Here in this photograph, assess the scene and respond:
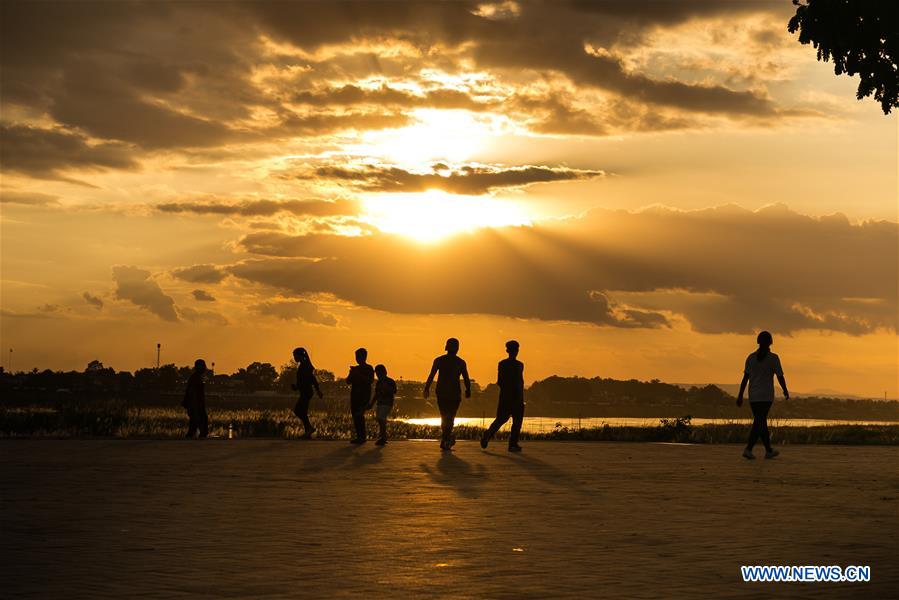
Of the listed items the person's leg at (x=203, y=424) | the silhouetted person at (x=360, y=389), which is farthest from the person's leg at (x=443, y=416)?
the person's leg at (x=203, y=424)

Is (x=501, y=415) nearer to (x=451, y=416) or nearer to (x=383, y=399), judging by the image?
(x=451, y=416)

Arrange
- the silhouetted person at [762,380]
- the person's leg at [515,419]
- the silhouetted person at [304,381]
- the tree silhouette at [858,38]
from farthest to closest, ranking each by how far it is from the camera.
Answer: the silhouetted person at [304,381] < the person's leg at [515,419] < the silhouetted person at [762,380] < the tree silhouette at [858,38]

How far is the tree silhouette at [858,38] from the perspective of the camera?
648 inches

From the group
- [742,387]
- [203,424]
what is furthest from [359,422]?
[742,387]

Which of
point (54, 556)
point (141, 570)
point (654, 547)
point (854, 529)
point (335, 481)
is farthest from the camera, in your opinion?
point (335, 481)

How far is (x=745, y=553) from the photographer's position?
10.7 metres

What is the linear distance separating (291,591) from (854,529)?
20.4ft

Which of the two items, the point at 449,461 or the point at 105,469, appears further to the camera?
the point at 449,461

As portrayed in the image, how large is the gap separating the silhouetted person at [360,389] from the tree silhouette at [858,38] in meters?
13.6

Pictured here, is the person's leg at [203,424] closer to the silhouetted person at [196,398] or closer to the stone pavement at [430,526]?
the silhouetted person at [196,398]

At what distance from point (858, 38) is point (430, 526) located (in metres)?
8.85

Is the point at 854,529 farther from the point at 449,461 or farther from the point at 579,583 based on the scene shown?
the point at 449,461

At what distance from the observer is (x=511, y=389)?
84.1ft

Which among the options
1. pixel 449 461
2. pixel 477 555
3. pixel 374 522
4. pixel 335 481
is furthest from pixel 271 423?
pixel 477 555
